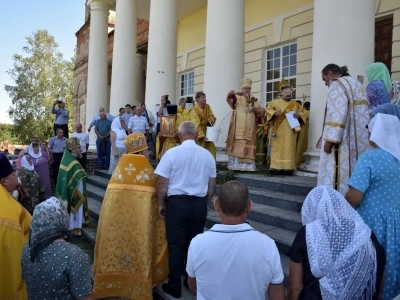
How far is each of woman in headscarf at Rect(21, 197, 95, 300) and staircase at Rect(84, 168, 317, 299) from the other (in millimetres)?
1822

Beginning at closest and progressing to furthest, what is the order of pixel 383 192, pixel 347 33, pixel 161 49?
pixel 383 192, pixel 347 33, pixel 161 49

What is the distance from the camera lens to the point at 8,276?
2.72m

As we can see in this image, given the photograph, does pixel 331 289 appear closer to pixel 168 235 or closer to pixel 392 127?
pixel 392 127

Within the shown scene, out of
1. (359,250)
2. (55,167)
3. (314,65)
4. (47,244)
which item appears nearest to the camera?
(359,250)

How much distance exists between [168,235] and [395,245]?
200 centimetres

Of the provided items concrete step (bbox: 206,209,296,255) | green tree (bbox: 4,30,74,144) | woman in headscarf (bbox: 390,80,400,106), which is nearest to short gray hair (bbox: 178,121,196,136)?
concrete step (bbox: 206,209,296,255)

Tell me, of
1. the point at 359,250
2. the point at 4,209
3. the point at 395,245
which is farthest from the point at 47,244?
the point at 395,245

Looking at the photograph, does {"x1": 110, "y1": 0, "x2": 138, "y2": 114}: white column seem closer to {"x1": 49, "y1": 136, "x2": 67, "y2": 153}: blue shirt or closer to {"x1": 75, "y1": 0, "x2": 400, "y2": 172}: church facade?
{"x1": 75, "y1": 0, "x2": 400, "y2": 172}: church facade

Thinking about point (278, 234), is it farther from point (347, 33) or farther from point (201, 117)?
point (201, 117)

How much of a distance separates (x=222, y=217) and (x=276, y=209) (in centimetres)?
348

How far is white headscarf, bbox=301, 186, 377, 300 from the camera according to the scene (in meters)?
1.90

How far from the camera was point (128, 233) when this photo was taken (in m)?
3.81

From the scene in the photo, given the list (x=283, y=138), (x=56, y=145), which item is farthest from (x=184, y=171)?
(x=56, y=145)

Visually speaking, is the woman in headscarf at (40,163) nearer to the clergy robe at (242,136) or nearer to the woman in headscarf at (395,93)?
the clergy robe at (242,136)
